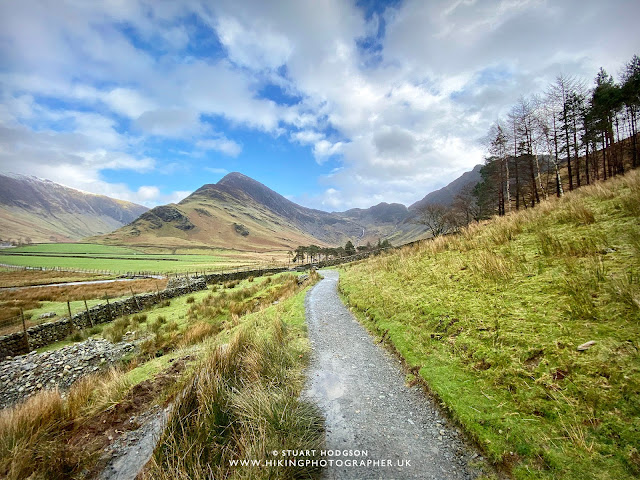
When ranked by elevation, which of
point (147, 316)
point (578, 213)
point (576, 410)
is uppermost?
point (578, 213)

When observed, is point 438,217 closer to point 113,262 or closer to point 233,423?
point 233,423

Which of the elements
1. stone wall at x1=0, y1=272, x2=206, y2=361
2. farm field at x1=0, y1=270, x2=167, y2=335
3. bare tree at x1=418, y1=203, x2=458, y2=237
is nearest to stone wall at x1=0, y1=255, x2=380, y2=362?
stone wall at x1=0, y1=272, x2=206, y2=361

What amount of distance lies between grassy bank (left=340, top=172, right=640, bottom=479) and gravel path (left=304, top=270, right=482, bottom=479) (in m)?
0.44

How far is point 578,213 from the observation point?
8.98m

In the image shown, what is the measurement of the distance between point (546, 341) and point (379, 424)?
11.3ft

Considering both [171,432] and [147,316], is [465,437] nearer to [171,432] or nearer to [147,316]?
[171,432]

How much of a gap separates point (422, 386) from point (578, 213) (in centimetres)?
861

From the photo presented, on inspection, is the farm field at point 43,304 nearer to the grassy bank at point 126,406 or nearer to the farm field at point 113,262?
the grassy bank at point 126,406

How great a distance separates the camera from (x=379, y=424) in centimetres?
477

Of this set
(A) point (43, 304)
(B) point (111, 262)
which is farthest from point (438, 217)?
(B) point (111, 262)

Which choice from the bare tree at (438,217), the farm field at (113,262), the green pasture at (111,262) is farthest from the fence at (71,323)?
the bare tree at (438,217)

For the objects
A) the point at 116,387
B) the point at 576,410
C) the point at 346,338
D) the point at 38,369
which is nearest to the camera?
the point at 576,410

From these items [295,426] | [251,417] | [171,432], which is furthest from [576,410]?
[171,432]

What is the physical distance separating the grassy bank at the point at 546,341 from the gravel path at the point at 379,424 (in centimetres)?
44
